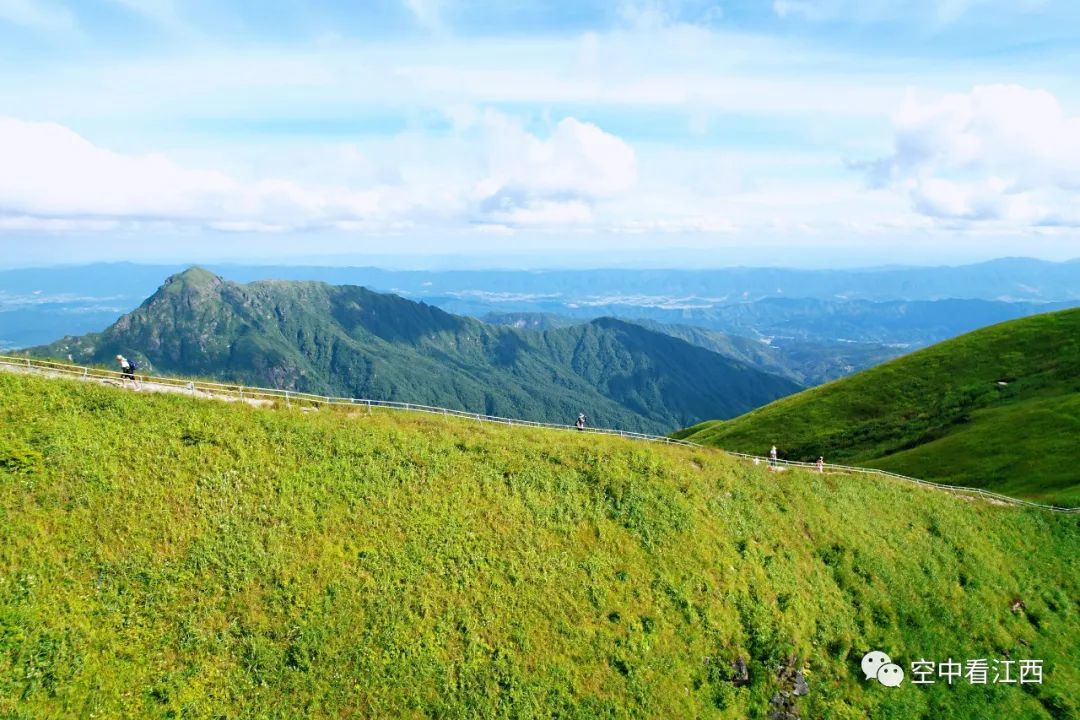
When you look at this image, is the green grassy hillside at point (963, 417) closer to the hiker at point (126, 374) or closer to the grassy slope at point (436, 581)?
the grassy slope at point (436, 581)

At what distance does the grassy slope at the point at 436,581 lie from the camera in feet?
73.5

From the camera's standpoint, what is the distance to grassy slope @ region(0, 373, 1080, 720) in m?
22.4

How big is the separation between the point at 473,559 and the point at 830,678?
61.6 ft

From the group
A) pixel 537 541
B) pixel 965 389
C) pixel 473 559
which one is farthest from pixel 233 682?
pixel 965 389

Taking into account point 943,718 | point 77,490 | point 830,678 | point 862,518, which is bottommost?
point 943,718

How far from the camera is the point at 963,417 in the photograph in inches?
2800

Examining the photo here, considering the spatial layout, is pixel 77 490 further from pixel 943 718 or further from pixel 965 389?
pixel 965 389

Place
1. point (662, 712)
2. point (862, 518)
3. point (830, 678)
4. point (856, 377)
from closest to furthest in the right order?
1. point (662, 712)
2. point (830, 678)
3. point (862, 518)
4. point (856, 377)

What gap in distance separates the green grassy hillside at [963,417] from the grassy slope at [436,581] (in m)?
21.1

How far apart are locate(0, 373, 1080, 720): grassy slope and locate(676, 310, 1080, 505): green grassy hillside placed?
21053 millimetres

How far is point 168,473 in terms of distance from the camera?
27.8 m

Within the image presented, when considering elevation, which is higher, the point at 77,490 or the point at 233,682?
the point at 77,490

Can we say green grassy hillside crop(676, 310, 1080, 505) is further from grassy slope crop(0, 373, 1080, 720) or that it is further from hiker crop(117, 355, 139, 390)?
hiker crop(117, 355, 139, 390)

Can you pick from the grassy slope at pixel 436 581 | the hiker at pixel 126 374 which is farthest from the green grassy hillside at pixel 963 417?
the hiker at pixel 126 374
